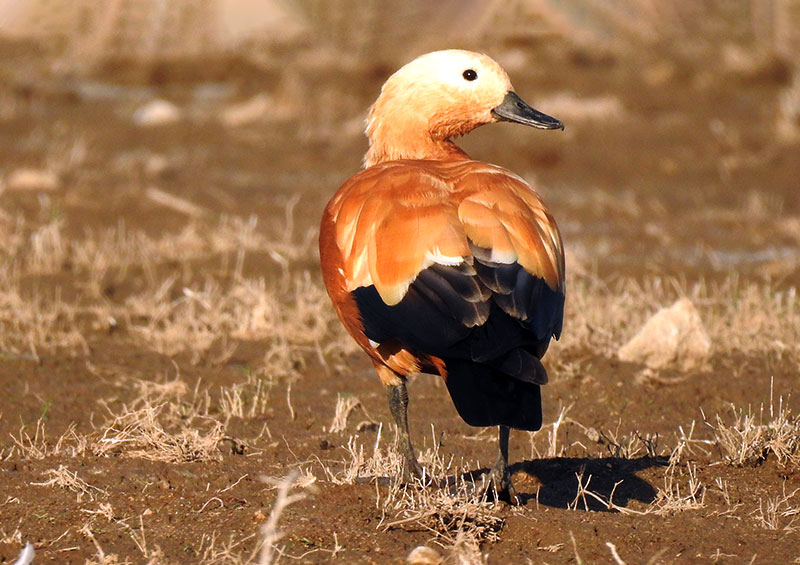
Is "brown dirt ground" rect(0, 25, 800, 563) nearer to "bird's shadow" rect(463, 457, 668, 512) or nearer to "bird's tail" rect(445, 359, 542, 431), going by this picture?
"bird's shadow" rect(463, 457, 668, 512)

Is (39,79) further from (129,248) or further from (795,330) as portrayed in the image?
(795,330)

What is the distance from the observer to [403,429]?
14.6 feet

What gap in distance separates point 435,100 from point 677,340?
77.0 inches

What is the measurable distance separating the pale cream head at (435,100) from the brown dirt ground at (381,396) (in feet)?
4.01

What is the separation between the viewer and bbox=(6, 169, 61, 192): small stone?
1140cm

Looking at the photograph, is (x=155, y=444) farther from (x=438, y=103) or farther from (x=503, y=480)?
(x=438, y=103)

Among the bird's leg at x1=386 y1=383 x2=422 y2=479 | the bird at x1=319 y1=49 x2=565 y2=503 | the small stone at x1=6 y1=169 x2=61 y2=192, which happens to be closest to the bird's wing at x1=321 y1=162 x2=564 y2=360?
the bird at x1=319 y1=49 x2=565 y2=503

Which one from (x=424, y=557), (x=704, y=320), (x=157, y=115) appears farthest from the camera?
(x=157, y=115)

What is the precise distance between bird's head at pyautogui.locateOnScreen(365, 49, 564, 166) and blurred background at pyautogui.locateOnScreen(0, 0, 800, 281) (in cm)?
309

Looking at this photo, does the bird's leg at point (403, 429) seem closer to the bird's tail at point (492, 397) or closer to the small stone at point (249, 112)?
the bird's tail at point (492, 397)

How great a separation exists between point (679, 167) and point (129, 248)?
7.21m

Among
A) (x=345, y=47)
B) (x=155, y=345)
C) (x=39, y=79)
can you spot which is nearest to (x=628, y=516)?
(x=155, y=345)

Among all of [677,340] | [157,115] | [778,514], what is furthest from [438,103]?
[157,115]

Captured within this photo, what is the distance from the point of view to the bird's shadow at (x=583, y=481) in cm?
447
